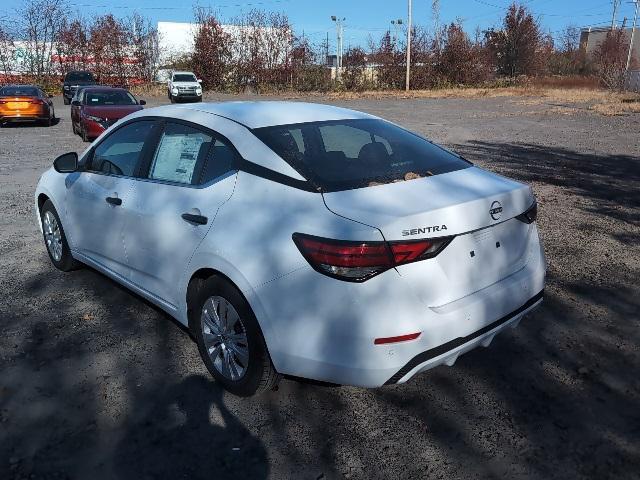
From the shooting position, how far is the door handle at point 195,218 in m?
3.12

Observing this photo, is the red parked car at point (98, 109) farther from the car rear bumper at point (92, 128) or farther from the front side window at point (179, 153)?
the front side window at point (179, 153)

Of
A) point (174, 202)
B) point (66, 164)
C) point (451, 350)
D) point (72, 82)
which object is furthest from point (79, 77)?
point (451, 350)

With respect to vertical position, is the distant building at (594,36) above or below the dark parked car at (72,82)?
above

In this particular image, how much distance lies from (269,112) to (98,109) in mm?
12076

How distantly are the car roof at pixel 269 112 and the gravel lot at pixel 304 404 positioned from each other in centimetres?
156

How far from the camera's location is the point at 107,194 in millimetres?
4027

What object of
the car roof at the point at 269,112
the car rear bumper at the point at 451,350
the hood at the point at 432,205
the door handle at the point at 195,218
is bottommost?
the car rear bumper at the point at 451,350

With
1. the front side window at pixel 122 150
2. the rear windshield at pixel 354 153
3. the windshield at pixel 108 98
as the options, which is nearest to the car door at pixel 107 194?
the front side window at pixel 122 150

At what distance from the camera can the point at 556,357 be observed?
11.8 ft

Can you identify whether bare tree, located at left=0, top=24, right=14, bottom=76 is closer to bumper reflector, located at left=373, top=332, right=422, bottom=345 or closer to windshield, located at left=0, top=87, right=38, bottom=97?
windshield, located at left=0, top=87, right=38, bottom=97

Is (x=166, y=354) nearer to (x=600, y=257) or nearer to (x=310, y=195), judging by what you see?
(x=310, y=195)

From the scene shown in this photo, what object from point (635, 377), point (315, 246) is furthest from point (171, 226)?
point (635, 377)

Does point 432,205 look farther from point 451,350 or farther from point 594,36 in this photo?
point 594,36

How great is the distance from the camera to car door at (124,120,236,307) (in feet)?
10.5
